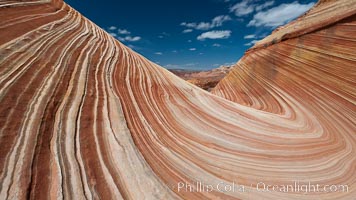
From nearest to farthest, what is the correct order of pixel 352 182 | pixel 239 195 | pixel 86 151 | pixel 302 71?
pixel 239 195, pixel 86 151, pixel 352 182, pixel 302 71

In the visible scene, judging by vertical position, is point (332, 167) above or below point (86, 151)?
below

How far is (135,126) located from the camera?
11.8 ft

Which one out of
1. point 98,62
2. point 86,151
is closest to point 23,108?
point 86,151

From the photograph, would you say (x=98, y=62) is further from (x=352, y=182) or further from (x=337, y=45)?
(x=337, y=45)

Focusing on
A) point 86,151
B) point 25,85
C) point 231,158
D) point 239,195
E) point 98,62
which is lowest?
point 239,195

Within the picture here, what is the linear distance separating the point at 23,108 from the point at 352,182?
474cm

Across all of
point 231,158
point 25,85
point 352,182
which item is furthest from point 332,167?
point 25,85

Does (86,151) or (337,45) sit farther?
(337,45)

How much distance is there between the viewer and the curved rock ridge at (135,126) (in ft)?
8.33

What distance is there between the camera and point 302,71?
261 inches

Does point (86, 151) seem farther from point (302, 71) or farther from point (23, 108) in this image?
point (302, 71)

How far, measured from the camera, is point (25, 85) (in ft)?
10.4

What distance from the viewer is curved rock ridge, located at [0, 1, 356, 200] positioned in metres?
2.54

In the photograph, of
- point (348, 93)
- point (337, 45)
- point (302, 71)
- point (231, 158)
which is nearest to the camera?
point (231, 158)
